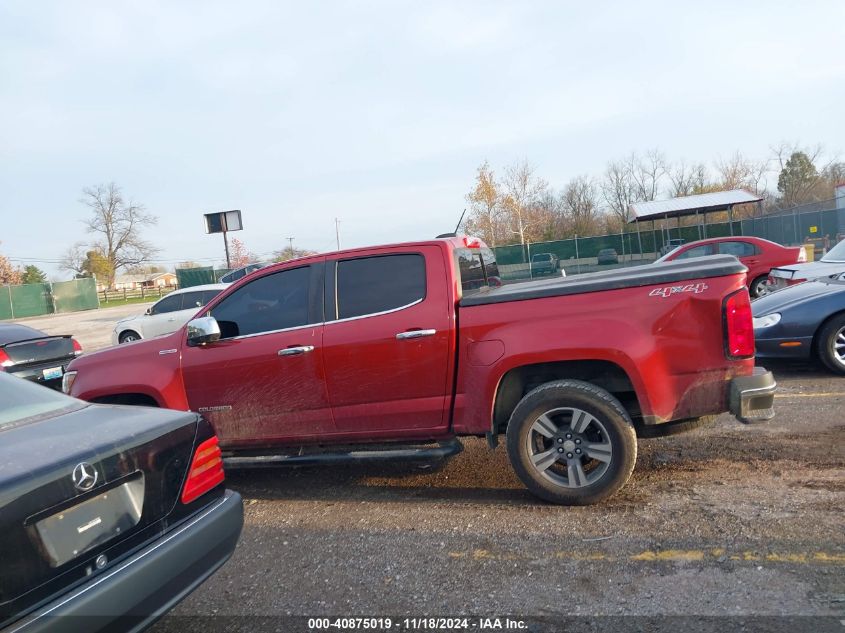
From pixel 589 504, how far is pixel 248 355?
2662 millimetres

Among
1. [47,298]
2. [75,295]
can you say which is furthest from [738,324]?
[75,295]

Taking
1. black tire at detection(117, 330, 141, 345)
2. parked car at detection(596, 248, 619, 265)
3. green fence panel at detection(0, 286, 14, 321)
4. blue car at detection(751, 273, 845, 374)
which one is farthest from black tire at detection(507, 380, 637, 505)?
green fence panel at detection(0, 286, 14, 321)

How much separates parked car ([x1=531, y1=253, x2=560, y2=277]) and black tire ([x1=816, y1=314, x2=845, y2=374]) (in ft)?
85.3

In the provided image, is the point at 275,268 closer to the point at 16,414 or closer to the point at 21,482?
the point at 16,414

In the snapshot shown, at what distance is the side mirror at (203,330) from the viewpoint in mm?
4500

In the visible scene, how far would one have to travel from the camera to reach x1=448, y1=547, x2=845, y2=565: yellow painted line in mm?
3164

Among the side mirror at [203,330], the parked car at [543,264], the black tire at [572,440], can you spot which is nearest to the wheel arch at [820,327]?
the black tire at [572,440]

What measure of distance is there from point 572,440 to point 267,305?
8.18 feet

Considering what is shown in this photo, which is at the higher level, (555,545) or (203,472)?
(203,472)

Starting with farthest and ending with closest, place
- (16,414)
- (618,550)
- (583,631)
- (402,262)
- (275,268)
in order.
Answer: (275,268) → (402,262) → (618,550) → (16,414) → (583,631)

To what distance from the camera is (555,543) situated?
3.57 m

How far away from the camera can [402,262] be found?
4.51 meters

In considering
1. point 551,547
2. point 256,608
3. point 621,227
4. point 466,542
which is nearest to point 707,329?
point 551,547

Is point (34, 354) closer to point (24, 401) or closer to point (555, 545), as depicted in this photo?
point (24, 401)
